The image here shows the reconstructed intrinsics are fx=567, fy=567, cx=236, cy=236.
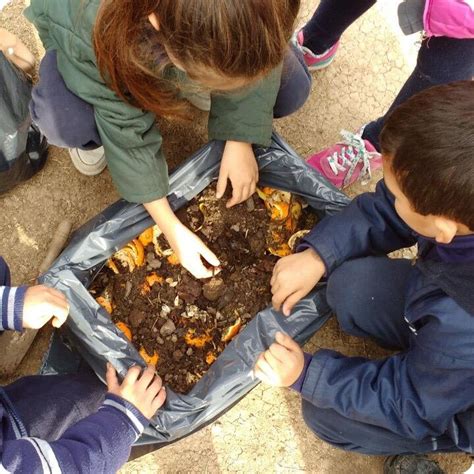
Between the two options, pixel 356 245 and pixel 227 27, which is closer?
pixel 227 27

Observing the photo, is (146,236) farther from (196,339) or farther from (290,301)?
(290,301)

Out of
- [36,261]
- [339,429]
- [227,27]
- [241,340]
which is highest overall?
[227,27]

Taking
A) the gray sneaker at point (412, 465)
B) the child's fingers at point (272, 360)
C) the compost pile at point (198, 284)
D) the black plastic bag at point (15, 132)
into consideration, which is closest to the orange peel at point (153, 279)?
the compost pile at point (198, 284)

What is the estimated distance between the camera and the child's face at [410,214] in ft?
2.93

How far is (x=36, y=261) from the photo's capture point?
4.66ft

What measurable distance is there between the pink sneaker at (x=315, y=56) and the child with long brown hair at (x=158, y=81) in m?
0.29

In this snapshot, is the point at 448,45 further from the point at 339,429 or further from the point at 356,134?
the point at 339,429

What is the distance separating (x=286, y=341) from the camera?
1.10m

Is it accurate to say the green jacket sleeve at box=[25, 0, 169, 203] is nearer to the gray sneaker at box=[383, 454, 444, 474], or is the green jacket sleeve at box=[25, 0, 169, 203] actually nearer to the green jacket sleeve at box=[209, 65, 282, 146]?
the green jacket sleeve at box=[209, 65, 282, 146]

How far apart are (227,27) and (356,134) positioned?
84cm

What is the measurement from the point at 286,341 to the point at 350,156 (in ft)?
1.88

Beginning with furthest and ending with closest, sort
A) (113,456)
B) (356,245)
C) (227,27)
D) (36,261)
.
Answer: (36,261), (356,245), (113,456), (227,27)

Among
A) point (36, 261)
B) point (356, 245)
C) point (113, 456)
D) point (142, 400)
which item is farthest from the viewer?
point (36, 261)

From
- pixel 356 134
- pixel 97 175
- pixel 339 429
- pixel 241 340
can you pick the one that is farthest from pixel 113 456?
pixel 356 134
